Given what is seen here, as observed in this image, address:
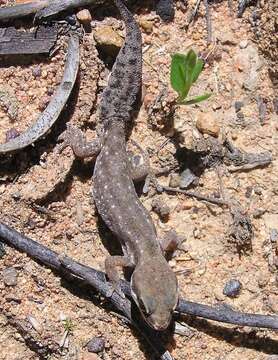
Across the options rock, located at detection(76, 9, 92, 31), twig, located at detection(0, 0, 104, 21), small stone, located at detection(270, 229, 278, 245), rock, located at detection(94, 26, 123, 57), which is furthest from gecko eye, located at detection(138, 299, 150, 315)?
twig, located at detection(0, 0, 104, 21)

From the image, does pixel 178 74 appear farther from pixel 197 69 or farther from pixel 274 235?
pixel 274 235

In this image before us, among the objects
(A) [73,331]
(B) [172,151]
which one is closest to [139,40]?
(B) [172,151]

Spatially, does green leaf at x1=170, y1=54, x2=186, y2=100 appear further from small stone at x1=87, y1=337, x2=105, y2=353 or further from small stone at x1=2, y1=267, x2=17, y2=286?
small stone at x1=87, y1=337, x2=105, y2=353

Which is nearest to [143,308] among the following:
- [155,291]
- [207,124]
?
[155,291]

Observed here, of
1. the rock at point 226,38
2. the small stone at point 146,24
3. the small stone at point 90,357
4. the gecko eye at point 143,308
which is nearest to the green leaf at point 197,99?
the rock at point 226,38

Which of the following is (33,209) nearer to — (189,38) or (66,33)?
(66,33)

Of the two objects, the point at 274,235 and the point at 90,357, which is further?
the point at 274,235
